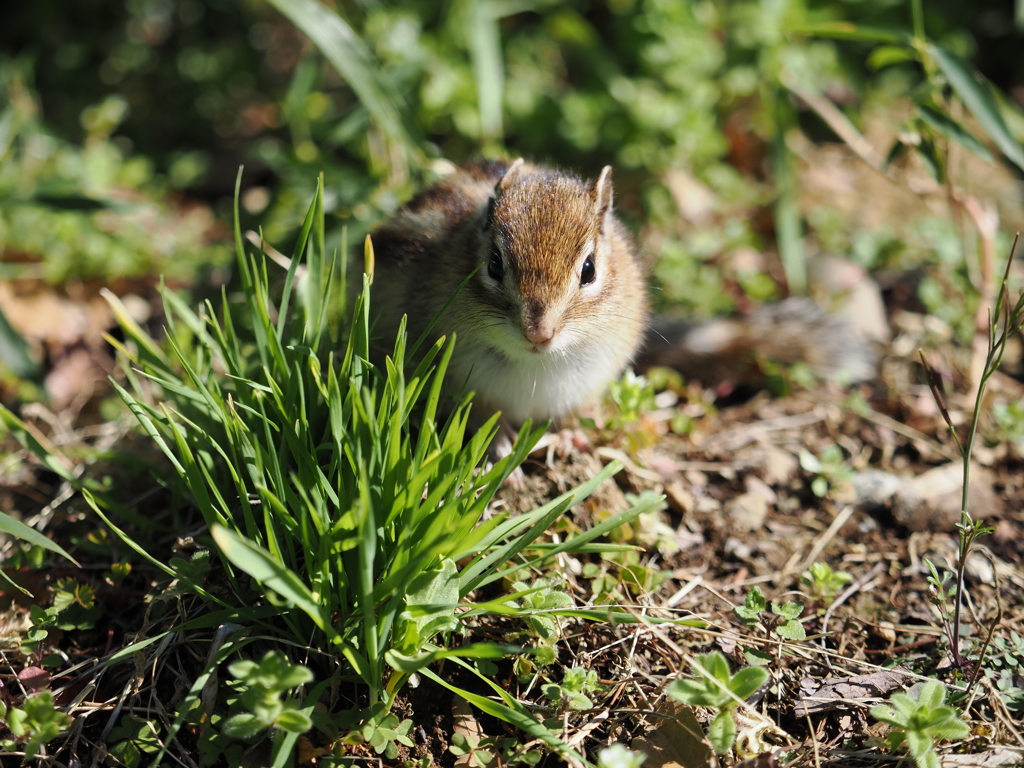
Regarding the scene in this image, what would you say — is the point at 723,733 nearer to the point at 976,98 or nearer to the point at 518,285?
the point at 518,285

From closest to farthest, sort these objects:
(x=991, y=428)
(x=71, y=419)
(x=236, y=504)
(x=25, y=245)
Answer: (x=236, y=504), (x=991, y=428), (x=71, y=419), (x=25, y=245)

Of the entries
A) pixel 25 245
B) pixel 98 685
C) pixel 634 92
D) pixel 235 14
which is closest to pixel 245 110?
pixel 235 14

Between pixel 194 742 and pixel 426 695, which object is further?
pixel 426 695

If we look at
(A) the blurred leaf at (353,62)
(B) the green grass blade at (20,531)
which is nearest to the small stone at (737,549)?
(B) the green grass blade at (20,531)

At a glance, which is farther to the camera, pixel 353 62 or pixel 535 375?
pixel 353 62

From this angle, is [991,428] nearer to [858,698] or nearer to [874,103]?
[858,698]

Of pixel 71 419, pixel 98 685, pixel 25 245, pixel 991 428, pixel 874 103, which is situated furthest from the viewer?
pixel 874 103

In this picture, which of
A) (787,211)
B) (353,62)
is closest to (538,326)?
(353,62)

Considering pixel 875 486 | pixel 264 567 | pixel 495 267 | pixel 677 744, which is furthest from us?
pixel 875 486
